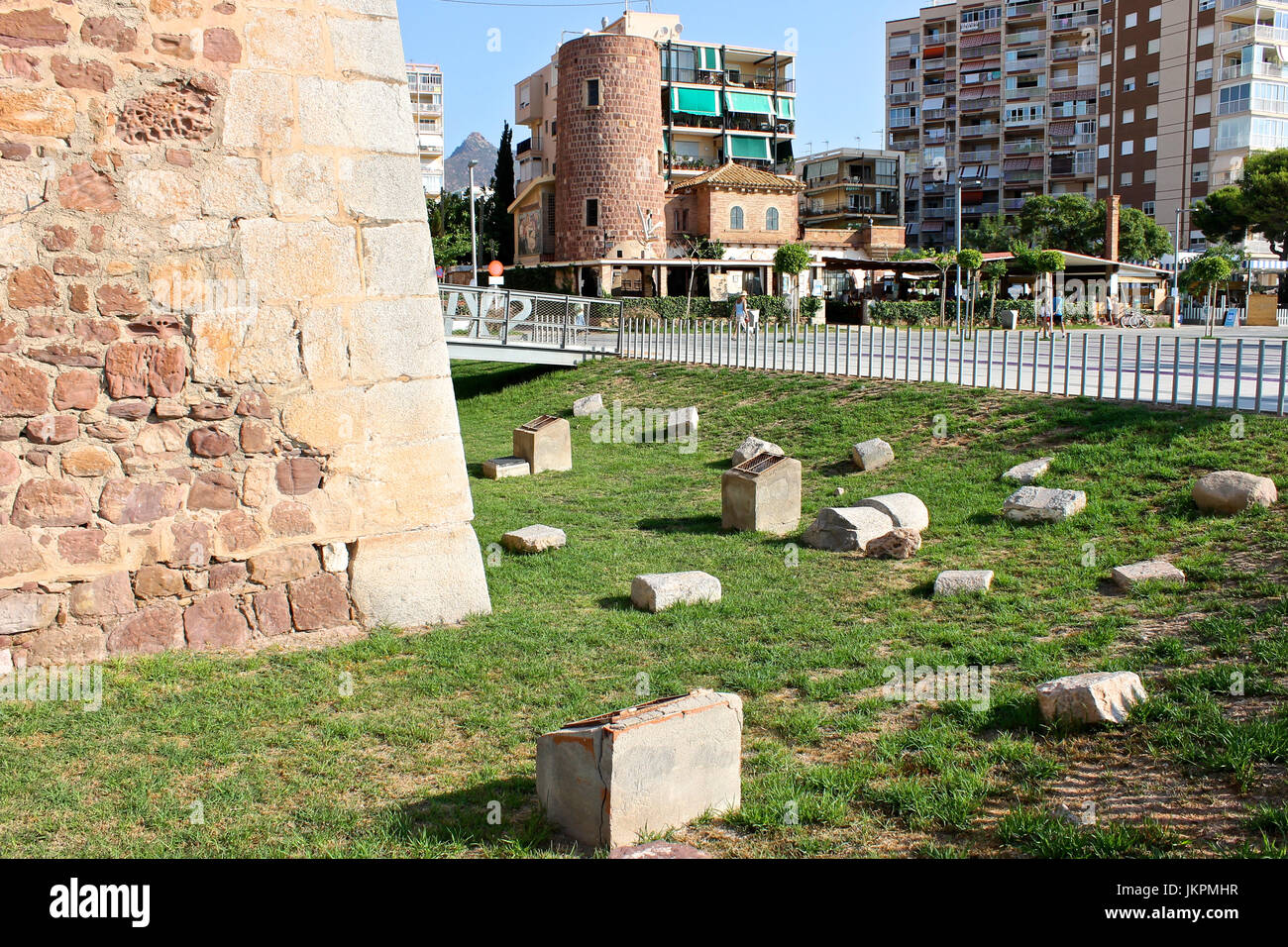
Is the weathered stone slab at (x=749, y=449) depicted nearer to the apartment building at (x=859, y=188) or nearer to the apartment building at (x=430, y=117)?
the apartment building at (x=859, y=188)

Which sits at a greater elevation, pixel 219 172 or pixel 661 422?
pixel 219 172

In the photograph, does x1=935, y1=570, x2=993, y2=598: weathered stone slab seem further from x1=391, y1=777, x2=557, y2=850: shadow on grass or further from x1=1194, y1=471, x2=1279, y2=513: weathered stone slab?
x1=391, y1=777, x2=557, y2=850: shadow on grass

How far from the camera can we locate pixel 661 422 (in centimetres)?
1641

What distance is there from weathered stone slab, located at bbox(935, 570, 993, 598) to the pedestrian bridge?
13987mm

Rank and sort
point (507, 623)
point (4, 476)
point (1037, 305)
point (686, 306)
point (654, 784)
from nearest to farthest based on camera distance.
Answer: point (654, 784)
point (4, 476)
point (507, 623)
point (1037, 305)
point (686, 306)

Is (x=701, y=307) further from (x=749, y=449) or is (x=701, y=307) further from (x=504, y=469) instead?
(x=749, y=449)

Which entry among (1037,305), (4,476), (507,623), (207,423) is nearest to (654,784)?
(507,623)

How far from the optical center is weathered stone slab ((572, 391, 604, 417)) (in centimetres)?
1877

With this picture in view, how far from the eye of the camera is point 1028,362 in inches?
724

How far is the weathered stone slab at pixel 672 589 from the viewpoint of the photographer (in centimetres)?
690

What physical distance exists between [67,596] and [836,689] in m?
4.28

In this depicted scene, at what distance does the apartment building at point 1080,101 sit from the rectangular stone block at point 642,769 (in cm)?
6119
